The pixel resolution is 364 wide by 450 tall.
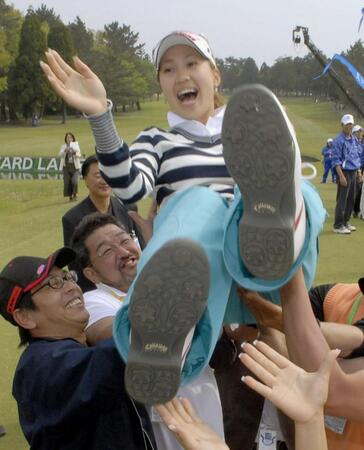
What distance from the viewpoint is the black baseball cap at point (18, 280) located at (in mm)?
2268

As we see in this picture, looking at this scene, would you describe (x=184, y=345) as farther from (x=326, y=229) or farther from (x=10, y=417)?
(x=326, y=229)

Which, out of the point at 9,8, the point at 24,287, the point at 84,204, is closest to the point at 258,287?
the point at 24,287

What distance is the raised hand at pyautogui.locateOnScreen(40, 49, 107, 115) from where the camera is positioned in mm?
2176

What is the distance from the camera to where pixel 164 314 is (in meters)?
1.66

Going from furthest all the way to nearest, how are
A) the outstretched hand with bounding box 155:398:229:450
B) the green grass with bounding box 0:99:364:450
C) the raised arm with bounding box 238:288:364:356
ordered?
the green grass with bounding box 0:99:364:450 < the raised arm with bounding box 238:288:364:356 < the outstretched hand with bounding box 155:398:229:450

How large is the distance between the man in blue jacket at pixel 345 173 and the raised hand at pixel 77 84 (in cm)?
750

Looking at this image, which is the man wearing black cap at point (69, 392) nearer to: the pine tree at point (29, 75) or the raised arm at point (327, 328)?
the raised arm at point (327, 328)

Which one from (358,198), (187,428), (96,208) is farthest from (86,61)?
(187,428)

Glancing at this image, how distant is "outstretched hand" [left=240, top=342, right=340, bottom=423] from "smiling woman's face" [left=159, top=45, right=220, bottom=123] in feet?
3.96

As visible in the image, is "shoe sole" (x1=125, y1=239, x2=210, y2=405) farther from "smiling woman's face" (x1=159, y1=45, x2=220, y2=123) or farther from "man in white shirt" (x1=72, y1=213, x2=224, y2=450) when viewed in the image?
"smiling woman's face" (x1=159, y1=45, x2=220, y2=123)

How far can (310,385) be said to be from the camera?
5.41 feet

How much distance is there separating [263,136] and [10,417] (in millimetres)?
2901

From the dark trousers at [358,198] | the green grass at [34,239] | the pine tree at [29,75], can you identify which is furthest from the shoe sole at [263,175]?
the pine tree at [29,75]

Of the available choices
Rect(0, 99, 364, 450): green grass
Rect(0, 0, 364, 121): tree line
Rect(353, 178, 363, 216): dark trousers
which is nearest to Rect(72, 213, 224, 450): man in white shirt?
Rect(0, 99, 364, 450): green grass
